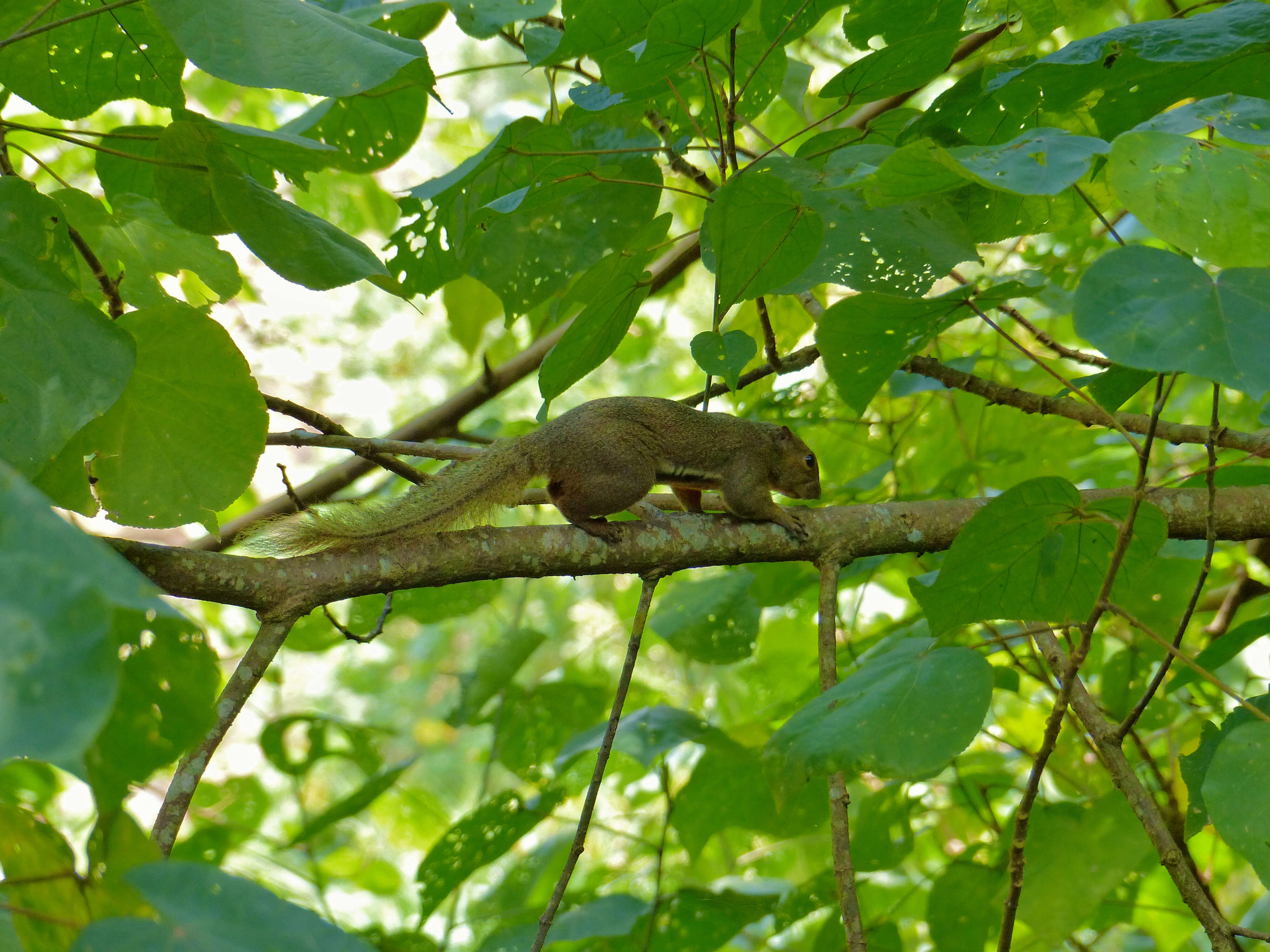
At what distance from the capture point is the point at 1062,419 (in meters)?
2.74

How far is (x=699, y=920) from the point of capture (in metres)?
2.07

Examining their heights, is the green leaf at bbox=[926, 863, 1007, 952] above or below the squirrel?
below

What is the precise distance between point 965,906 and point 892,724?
1.05 m

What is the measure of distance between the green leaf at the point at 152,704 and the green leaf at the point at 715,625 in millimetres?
1684

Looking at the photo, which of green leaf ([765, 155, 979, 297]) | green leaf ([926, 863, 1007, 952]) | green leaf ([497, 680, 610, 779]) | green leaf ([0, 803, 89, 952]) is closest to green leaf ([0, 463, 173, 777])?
green leaf ([0, 803, 89, 952])

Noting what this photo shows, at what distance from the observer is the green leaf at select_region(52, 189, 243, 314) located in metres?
1.89

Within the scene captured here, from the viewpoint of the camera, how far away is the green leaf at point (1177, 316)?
2.93 ft

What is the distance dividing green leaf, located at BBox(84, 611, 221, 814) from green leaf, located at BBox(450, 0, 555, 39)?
1.22 metres

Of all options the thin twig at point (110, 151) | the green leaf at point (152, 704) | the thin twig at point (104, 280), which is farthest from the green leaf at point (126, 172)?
the green leaf at point (152, 704)

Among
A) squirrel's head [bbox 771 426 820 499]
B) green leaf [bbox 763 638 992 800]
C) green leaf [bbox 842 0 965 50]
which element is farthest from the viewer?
squirrel's head [bbox 771 426 820 499]

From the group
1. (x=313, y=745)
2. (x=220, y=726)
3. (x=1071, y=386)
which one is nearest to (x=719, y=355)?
(x=1071, y=386)

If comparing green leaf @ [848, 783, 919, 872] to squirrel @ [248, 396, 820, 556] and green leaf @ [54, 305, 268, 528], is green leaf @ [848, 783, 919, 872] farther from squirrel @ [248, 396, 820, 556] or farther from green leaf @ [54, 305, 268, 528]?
green leaf @ [54, 305, 268, 528]

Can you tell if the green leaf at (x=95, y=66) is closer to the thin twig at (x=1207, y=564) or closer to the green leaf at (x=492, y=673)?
the green leaf at (x=492, y=673)

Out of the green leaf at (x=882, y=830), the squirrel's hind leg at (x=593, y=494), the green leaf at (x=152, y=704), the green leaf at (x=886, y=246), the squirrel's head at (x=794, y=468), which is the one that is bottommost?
the green leaf at (x=152, y=704)
